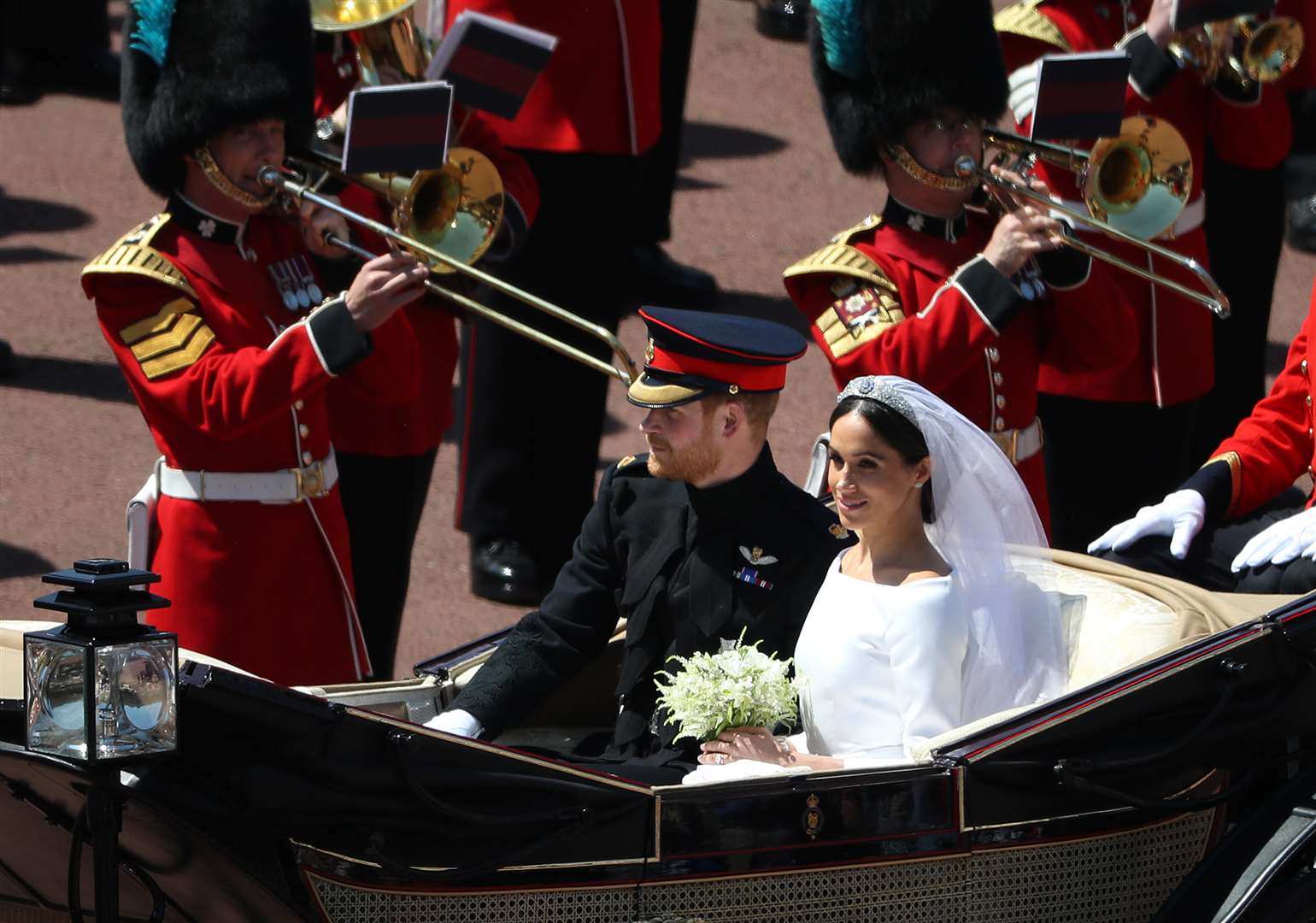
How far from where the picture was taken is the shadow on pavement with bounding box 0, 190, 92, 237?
841 centimetres

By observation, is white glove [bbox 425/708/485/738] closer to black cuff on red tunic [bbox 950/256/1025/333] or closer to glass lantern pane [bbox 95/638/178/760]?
glass lantern pane [bbox 95/638/178/760]

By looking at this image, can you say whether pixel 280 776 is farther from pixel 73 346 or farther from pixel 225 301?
pixel 73 346

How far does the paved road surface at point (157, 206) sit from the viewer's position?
6.04m

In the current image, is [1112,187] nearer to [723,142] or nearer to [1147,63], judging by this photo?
[1147,63]

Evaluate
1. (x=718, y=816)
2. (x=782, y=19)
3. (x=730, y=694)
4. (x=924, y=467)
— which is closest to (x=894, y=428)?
(x=924, y=467)

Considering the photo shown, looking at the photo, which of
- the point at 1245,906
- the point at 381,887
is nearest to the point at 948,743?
the point at 1245,906

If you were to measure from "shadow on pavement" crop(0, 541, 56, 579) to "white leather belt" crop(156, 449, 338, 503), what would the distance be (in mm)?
1453

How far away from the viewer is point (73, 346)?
293 inches

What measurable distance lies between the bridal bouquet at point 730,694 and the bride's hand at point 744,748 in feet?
0.04

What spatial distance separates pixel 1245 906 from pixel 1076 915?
0.80 feet

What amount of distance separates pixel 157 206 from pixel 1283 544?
5.48m

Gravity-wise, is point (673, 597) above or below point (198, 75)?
below

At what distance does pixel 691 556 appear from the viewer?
377 centimetres

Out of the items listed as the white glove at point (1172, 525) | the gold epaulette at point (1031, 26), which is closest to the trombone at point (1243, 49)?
the gold epaulette at point (1031, 26)
